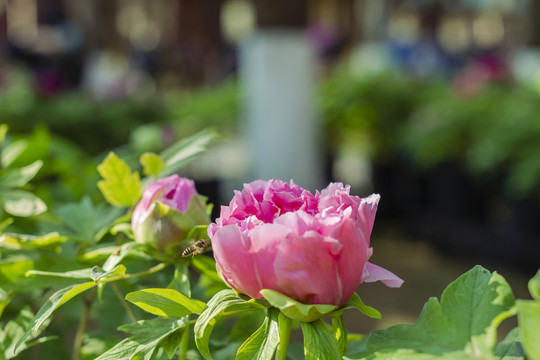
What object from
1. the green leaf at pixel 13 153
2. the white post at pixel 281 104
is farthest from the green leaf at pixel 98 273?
the white post at pixel 281 104

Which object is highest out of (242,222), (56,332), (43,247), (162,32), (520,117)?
(242,222)

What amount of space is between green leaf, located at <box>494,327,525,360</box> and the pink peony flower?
0.31ft

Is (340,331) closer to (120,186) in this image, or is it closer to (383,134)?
(120,186)

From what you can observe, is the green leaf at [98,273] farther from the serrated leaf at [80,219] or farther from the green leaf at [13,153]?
the green leaf at [13,153]

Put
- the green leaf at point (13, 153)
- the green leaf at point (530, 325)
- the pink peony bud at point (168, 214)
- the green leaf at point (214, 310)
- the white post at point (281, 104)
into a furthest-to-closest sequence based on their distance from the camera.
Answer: the white post at point (281, 104)
the green leaf at point (13, 153)
the pink peony bud at point (168, 214)
the green leaf at point (214, 310)
the green leaf at point (530, 325)

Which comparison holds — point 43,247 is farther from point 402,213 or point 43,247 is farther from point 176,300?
point 402,213

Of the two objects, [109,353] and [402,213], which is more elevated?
[109,353]

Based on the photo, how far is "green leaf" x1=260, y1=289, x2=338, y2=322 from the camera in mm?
400

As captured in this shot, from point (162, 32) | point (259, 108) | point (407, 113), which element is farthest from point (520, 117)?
point (162, 32)

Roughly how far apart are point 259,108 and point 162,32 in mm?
11233

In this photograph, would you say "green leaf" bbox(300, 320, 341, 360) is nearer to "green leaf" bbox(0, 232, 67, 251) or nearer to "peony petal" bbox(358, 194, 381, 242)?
"peony petal" bbox(358, 194, 381, 242)

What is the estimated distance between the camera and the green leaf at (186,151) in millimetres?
639

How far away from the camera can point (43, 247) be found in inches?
25.4

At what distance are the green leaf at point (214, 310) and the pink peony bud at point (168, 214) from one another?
0.34ft
